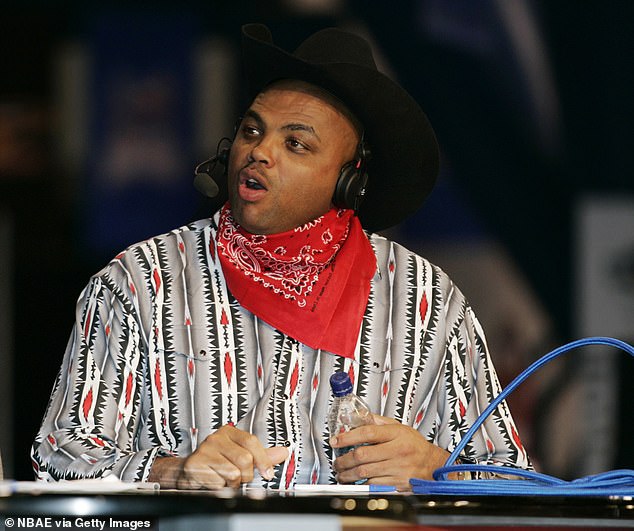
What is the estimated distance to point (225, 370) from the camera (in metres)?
2.68

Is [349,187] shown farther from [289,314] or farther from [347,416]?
[347,416]

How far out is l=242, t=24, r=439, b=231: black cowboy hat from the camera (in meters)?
2.81

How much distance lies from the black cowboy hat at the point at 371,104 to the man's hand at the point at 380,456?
83 centimetres

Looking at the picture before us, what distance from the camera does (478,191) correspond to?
577 centimetres

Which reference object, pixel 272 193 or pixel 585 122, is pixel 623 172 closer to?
pixel 585 122

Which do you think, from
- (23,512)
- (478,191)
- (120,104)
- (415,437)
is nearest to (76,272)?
(120,104)

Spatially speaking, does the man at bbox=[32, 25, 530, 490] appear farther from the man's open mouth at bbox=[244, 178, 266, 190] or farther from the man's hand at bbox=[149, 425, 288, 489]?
the man's hand at bbox=[149, 425, 288, 489]

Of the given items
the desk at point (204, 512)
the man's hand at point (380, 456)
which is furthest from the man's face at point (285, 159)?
the desk at point (204, 512)

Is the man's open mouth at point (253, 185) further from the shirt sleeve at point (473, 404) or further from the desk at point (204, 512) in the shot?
the desk at point (204, 512)

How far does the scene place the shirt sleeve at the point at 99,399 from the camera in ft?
7.80

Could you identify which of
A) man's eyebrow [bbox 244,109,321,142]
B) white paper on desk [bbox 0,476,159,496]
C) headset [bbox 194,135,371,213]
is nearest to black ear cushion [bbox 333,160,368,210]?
headset [bbox 194,135,371,213]

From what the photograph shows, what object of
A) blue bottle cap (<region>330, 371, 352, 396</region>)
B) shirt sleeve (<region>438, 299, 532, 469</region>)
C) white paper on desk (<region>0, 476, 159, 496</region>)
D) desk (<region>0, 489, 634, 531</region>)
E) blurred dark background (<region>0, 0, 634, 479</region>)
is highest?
blurred dark background (<region>0, 0, 634, 479</region>)

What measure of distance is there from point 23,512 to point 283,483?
1055 mm

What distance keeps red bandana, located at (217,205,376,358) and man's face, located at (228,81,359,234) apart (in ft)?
0.13
